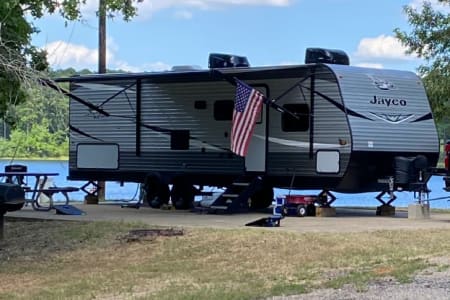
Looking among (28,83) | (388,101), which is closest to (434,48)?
(388,101)

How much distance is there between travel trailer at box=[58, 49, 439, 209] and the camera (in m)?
16.9

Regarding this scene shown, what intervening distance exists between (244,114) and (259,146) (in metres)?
1.19

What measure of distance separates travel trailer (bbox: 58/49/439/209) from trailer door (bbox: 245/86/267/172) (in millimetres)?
19

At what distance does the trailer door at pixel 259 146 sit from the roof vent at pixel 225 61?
0.85 metres

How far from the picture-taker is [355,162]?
1677 centimetres

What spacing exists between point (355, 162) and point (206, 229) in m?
3.84

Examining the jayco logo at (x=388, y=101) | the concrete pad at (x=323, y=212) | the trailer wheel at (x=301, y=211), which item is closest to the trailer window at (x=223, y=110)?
the trailer wheel at (x=301, y=211)

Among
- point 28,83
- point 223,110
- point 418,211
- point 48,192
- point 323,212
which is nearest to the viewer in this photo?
point 28,83

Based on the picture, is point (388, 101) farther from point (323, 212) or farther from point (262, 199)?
point (262, 199)

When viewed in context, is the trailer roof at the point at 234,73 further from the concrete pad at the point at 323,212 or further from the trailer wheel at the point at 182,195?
the concrete pad at the point at 323,212

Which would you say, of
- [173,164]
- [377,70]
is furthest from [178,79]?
[377,70]

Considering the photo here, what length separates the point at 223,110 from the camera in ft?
61.7

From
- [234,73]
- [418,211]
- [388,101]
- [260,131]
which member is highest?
[234,73]

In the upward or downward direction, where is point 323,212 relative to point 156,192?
downward
